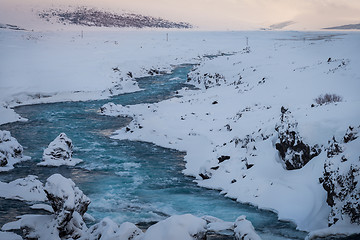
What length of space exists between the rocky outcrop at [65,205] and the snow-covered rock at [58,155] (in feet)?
24.7

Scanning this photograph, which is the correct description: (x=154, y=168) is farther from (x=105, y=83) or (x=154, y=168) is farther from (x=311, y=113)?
(x=105, y=83)

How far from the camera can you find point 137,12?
16925 centimetres

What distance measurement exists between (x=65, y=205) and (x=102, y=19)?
138 m

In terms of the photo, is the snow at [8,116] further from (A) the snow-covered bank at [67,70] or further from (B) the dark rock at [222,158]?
(B) the dark rock at [222,158]

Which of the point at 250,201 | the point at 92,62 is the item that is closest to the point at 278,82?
the point at 250,201

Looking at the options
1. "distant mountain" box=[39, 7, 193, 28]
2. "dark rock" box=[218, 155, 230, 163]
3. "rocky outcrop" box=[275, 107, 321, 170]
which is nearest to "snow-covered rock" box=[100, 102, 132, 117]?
"dark rock" box=[218, 155, 230, 163]

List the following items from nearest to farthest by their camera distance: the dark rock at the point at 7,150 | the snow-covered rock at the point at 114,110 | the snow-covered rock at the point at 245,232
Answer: the snow-covered rock at the point at 245,232
the dark rock at the point at 7,150
the snow-covered rock at the point at 114,110

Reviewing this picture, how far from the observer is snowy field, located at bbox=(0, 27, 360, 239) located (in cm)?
1162

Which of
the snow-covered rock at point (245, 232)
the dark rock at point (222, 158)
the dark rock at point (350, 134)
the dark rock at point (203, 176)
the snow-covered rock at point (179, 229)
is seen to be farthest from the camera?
the dark rock at point (222, 158)

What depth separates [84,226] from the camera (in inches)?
437

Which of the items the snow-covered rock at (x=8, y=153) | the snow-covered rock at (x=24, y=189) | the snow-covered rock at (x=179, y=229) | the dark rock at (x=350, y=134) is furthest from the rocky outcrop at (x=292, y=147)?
the snow-covered rock at (x=8, y=153)

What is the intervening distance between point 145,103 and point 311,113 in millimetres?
18634

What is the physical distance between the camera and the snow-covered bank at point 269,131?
1343cm

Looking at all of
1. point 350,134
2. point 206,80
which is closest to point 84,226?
point 350,134
